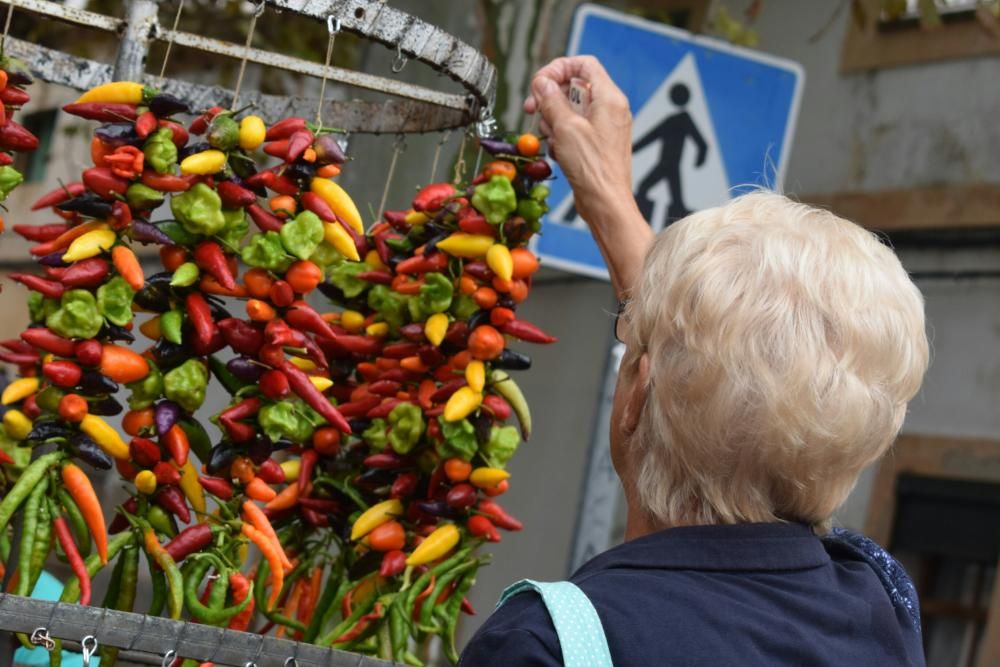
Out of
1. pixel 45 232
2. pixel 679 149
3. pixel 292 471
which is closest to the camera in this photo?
pixel 45 232

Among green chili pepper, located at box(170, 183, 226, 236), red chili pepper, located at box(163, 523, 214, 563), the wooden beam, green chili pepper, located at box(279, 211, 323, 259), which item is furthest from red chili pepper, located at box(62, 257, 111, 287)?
the wooden beam

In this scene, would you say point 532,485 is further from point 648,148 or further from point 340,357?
point 340,357

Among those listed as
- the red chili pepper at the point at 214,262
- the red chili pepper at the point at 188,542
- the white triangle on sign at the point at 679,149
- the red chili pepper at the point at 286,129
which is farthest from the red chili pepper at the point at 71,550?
the white triangle on sign at the point at 679,149

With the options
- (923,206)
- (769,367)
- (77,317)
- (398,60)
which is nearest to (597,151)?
(398,60)

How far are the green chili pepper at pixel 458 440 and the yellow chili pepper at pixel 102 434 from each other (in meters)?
0.50

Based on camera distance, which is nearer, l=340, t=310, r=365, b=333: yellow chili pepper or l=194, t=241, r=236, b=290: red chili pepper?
l=194, t=241, r=236, b=290: red chili pepper

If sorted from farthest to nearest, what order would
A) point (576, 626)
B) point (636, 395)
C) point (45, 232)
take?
point (45, 232) → point (636, 395) → point (576, 626)

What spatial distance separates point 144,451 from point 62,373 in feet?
0.50

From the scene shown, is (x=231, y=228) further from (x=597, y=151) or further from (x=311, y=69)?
(x=597, y=151)

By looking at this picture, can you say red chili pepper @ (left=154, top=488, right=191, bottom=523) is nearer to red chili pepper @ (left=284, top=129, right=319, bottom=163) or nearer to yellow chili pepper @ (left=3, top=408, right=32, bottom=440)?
yellow chili pepper @ (left=3, top=408, right=32, bottom=440)

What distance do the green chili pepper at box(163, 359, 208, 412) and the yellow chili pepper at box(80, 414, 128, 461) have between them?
0.29ft

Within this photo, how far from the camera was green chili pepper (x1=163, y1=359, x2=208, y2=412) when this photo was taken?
2029 millimetres

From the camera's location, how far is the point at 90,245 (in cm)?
198

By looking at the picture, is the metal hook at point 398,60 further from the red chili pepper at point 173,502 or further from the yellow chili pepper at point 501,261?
the red chili pepper at point 173,502
